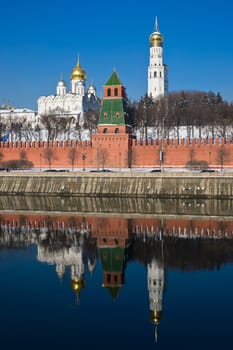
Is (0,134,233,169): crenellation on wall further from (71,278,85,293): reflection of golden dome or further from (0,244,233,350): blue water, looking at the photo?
(71,278,85,293): reflection of golden dome

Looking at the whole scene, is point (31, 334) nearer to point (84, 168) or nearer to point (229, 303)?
point (229, 303)

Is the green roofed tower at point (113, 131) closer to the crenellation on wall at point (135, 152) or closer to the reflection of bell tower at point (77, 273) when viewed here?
the crenellation on wall at point (135, 152)

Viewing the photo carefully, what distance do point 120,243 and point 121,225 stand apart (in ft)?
9.49

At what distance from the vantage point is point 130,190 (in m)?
27.8

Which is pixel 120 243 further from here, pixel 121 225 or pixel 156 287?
pixel 156 287

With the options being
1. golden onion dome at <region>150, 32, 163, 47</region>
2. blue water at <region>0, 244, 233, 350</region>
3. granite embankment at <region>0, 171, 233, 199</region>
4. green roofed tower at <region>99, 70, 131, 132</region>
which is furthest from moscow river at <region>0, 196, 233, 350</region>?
golden onion dome at <region>150, 32, 163, 47</region>

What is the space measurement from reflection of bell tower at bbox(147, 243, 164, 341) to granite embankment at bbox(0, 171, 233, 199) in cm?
1225

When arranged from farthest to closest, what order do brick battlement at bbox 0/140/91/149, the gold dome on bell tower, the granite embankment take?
1. the gold dome on bell tower
2. brick battlement at bbox 0/140/91/149
3. the granite embankment

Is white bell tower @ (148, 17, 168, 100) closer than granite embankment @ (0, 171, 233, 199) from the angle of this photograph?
No

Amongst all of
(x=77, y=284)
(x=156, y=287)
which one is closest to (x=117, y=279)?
(x=77, y=284)

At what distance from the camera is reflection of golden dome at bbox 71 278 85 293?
12.5m

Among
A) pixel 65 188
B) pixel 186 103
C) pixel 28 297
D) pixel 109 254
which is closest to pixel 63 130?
pixel 186 103

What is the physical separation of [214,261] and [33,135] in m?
40.8

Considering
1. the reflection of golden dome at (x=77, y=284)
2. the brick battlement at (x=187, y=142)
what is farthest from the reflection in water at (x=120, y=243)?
the brick battlement at (x=187, y=142)
